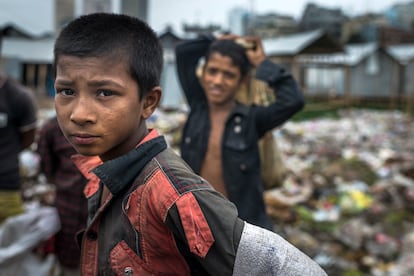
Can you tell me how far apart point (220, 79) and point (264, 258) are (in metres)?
1.59

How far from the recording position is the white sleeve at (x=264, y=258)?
1005 millimetres

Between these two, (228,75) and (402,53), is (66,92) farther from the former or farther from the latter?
(402,53)

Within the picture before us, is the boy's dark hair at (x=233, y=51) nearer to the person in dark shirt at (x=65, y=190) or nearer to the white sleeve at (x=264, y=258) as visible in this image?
the person in dark shirt at (x=65, y=190)

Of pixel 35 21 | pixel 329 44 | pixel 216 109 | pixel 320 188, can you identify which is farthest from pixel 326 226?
pixel 329 44

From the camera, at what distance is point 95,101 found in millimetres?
1124

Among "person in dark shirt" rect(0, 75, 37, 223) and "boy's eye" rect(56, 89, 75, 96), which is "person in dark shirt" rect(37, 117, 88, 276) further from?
"boy's eye" rect(56, 89, 75, 96)

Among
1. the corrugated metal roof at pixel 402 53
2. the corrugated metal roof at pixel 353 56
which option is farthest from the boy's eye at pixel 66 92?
the corrugated metal roof at pixel 402 53

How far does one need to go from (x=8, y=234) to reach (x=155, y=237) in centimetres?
220

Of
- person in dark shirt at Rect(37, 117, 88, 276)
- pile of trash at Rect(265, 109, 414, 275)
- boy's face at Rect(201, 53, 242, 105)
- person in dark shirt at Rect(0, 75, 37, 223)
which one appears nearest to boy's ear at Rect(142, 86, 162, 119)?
boy's face at Rect(201, 53, 242, 105)

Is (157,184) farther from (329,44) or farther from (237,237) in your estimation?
(329,44)

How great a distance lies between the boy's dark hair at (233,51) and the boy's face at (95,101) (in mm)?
1449

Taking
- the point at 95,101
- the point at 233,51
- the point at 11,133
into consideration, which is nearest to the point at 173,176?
the point at 95,101

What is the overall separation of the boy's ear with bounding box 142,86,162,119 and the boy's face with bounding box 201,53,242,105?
123cm

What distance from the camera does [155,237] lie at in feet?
3.42
